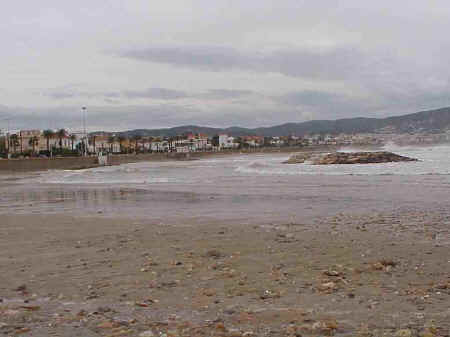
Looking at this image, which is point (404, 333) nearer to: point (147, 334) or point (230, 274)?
point (147, 334)

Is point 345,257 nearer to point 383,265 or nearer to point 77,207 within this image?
point 383,265

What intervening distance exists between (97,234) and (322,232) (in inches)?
202

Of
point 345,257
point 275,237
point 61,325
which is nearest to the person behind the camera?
point 61,325

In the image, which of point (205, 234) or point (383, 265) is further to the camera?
point (205, 234)

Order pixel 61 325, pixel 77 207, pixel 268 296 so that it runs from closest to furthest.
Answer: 1. pixel 61 325
2. pixel 268 296
3. pixel 77 207

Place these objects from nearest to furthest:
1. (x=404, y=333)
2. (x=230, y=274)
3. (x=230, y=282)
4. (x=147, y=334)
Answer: (x=404, y=333)
(x=147, y=334)
(x=230, y=282)
(x=230, y=274)

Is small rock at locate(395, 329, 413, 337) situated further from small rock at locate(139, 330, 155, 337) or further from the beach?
small rock at locate(139, 330, 155, 337)

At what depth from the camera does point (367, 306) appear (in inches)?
223

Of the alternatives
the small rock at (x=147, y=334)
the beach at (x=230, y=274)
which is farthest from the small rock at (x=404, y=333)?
the small rock at (x=147, y=334)

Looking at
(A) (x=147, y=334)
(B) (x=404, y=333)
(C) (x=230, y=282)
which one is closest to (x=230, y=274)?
(C) (x=230, y=282)

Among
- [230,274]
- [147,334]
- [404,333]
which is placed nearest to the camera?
[404,333]

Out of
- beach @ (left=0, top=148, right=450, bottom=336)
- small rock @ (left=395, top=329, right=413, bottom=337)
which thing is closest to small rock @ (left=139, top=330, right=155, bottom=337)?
beach @ (left=0, top=148, right=450, bottom=336)

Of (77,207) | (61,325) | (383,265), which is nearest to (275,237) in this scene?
(383,265)

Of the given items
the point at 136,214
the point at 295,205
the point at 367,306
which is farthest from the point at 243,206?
the point at 367,306
